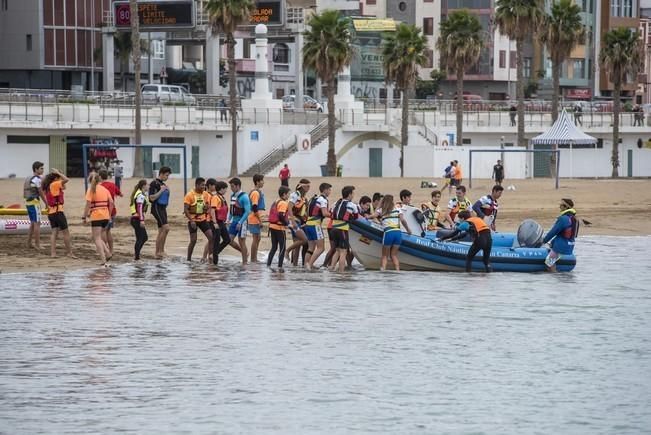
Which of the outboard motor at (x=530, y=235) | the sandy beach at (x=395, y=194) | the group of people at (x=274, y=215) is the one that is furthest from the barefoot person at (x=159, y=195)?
the outboard motor at (x=530, y=235)

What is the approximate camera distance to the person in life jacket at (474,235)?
90.9ft

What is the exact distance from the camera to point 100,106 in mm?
63219

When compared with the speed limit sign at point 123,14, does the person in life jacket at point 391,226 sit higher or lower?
lower

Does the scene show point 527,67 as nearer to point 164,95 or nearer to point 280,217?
point 164,95

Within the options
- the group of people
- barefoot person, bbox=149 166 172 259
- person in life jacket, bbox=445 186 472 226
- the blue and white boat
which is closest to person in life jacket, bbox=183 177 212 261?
the group of people

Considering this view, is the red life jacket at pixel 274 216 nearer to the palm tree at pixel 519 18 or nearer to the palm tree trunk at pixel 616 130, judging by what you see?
the palm tree at pixel 519 18

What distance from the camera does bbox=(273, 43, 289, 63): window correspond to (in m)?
98.3

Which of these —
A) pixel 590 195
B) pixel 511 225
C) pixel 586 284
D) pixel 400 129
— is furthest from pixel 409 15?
pixel 586 284

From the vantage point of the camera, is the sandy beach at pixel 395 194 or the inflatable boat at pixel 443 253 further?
the sandy beach at pixel 395 194

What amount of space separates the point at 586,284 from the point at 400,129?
4436 centimetres

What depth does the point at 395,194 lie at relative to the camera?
51.5 meters

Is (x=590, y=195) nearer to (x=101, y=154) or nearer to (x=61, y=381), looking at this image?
(x=101, y=154)

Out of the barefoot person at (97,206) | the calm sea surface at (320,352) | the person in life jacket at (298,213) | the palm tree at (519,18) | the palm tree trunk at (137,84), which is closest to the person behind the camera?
the calm sea surface at (320,352)

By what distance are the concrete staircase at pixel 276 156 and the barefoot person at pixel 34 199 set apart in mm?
36317
